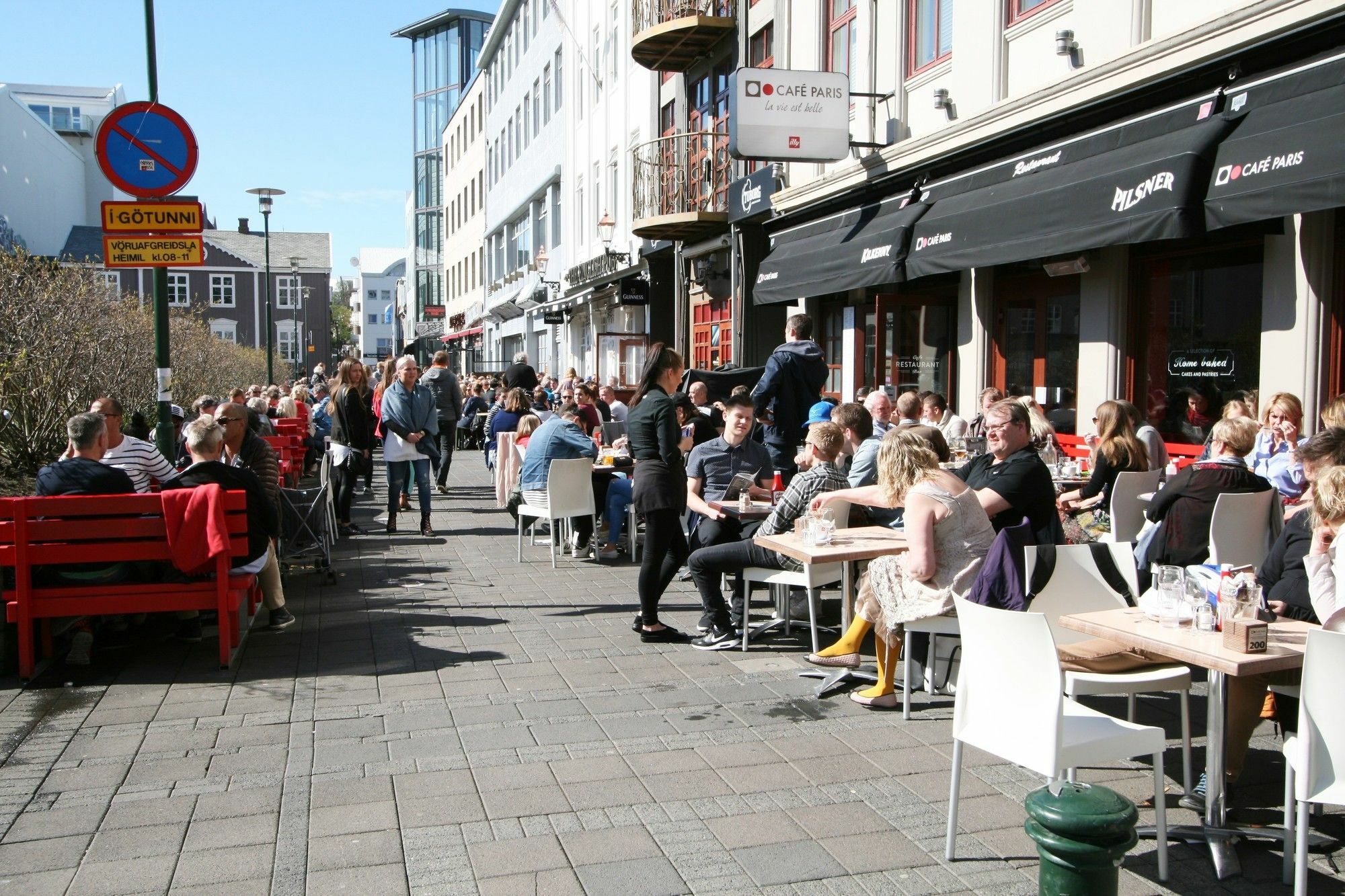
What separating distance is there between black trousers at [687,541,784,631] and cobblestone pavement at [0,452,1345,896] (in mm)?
299

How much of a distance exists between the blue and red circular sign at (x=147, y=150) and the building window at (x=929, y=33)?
8255 mm

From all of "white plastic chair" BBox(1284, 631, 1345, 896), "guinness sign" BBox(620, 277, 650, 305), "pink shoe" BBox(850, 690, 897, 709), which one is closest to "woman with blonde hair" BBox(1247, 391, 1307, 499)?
"pink shoe" BBox(850, 690, 897, 709)

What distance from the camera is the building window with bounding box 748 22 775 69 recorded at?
18188 mm

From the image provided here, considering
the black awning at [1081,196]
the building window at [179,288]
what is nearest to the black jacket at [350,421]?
the black awning at [1081,196]

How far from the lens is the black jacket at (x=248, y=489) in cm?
668

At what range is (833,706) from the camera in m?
5.78

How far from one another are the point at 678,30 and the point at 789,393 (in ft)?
37.5

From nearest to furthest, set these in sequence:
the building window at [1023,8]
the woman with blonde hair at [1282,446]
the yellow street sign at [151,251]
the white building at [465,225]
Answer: the woman with blonde hair at [1282,446] < the yellow street sign at [151,251] < the building window at [1023,8] < the white building at [465,225]

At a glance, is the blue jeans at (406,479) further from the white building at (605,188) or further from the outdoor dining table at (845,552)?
the white building at (605,188)

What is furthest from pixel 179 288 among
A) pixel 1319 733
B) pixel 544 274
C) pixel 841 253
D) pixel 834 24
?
pixel 1319 733

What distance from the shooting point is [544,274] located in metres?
36.2

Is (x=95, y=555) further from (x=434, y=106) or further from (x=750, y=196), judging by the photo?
(x=434, y=106)

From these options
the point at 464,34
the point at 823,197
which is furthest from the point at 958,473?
the point at 464,34

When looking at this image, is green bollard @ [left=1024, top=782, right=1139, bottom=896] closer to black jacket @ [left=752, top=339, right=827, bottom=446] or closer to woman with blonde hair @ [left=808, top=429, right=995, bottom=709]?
woman with blonde hair @ [left=808, top=429, right=995, bottom=709]
